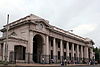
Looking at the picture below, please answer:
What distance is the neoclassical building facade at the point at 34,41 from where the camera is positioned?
46.8 metres

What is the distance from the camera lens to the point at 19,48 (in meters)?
49.0

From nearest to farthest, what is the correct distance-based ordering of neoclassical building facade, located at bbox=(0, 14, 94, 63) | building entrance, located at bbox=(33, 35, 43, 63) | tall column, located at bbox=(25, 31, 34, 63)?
neoclassical building facade, located at bbox=(0, 14, 94, 63), tall column, located at bbox=(25, 31, 34, 63), building entrance, located at bbox=(33, 35, 43, 63)

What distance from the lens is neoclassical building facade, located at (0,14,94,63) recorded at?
46.8m

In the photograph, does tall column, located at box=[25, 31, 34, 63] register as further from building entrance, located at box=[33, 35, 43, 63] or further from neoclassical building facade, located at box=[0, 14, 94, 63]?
building entrance, located at box=[33, 35, 43, 63]

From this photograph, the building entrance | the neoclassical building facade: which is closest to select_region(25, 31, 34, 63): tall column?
the neoclassical building facade

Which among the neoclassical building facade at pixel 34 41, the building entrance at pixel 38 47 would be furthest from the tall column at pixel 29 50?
the building entrance at pixel 38 47

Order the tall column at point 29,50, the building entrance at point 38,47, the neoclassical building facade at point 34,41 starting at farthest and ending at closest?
the building entrance at point 38,47
the tall column at point 29,50
the neoclassical building facade at point 34,41

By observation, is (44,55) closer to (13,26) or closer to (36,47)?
(36,47)

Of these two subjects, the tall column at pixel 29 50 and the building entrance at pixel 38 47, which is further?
the building entrance at pixel 38 47

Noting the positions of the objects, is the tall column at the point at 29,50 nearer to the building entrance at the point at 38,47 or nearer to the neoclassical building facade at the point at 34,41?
the neoclassical building facade at the point at 34,41

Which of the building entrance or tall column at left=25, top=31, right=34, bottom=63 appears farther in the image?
the building entrance

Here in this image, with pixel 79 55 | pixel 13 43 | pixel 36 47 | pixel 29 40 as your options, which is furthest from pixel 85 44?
pixel 13 43

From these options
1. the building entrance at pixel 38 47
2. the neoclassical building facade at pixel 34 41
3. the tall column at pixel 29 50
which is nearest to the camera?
the neoclassical building facade at pixel 34 41

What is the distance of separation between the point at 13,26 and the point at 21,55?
8.60 meters
